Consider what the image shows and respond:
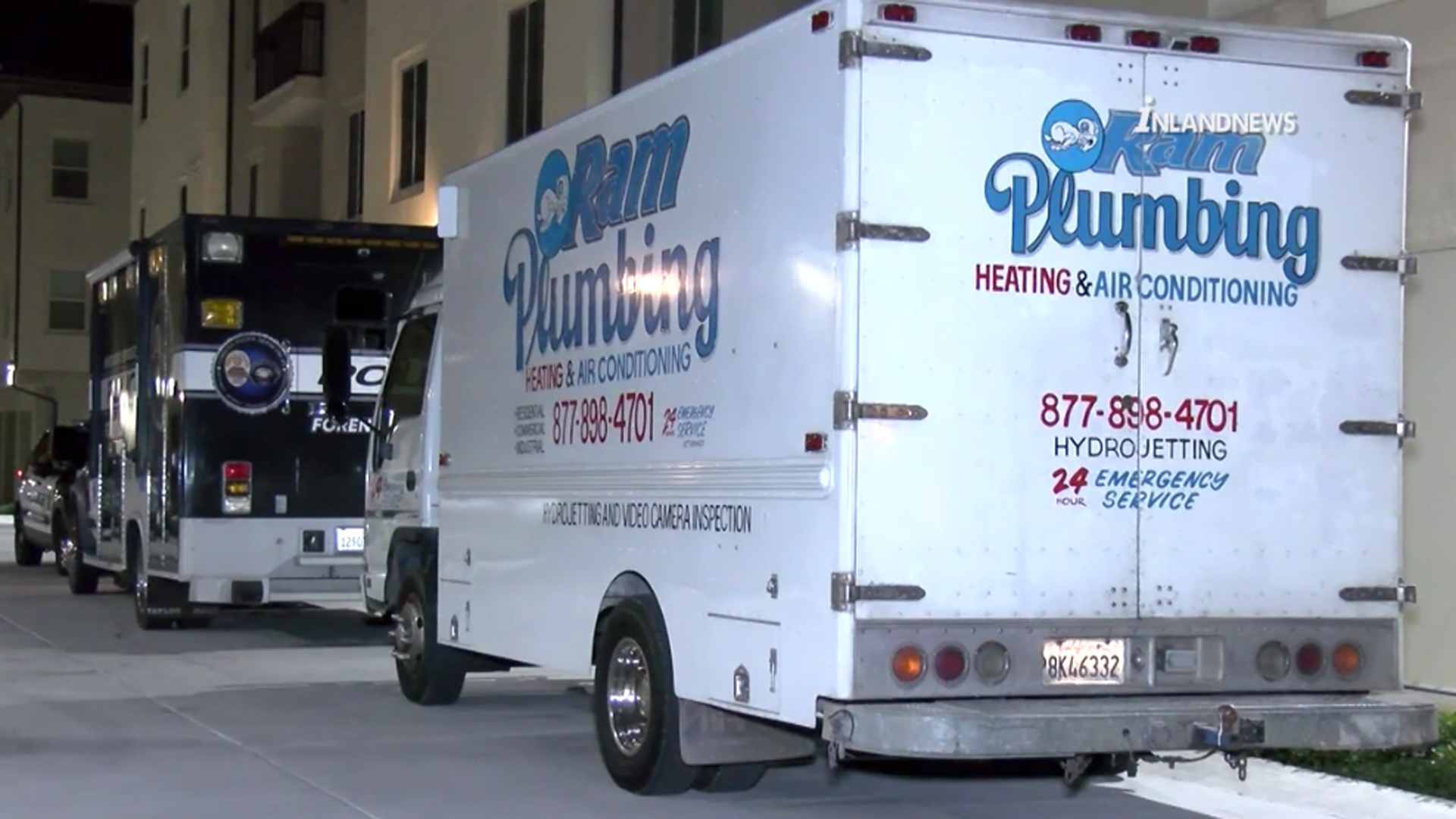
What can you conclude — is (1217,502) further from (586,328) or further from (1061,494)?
(586,328)

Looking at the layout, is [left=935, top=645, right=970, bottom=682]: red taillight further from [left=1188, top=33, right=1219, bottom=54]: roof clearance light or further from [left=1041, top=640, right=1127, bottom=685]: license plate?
[left=1188, top=33, right=1219, bottom=54]: roof clearance light

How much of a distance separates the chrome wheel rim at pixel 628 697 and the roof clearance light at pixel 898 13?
3.06 metres

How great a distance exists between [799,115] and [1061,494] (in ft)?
5.74

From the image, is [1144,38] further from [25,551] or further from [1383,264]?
[25,551]

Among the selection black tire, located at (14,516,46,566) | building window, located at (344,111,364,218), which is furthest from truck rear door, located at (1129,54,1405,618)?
building window, located at (344,111,364,218)

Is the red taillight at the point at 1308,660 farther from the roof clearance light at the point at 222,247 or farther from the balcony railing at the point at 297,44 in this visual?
the balcony railing at the point at 297,44

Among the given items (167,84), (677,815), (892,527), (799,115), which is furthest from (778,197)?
(167,84)

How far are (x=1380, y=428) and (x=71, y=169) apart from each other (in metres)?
48.1

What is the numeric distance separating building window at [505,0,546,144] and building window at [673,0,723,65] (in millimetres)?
2398

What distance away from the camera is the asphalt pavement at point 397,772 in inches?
375

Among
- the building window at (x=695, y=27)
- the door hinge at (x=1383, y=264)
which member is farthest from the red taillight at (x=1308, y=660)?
the building window at (x=695, y=27)

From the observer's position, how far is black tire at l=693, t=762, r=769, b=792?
9.56 meters

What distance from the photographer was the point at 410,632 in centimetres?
1288

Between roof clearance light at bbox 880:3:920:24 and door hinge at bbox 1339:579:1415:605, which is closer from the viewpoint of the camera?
roof clearance light at bbox 880:3:920:24
